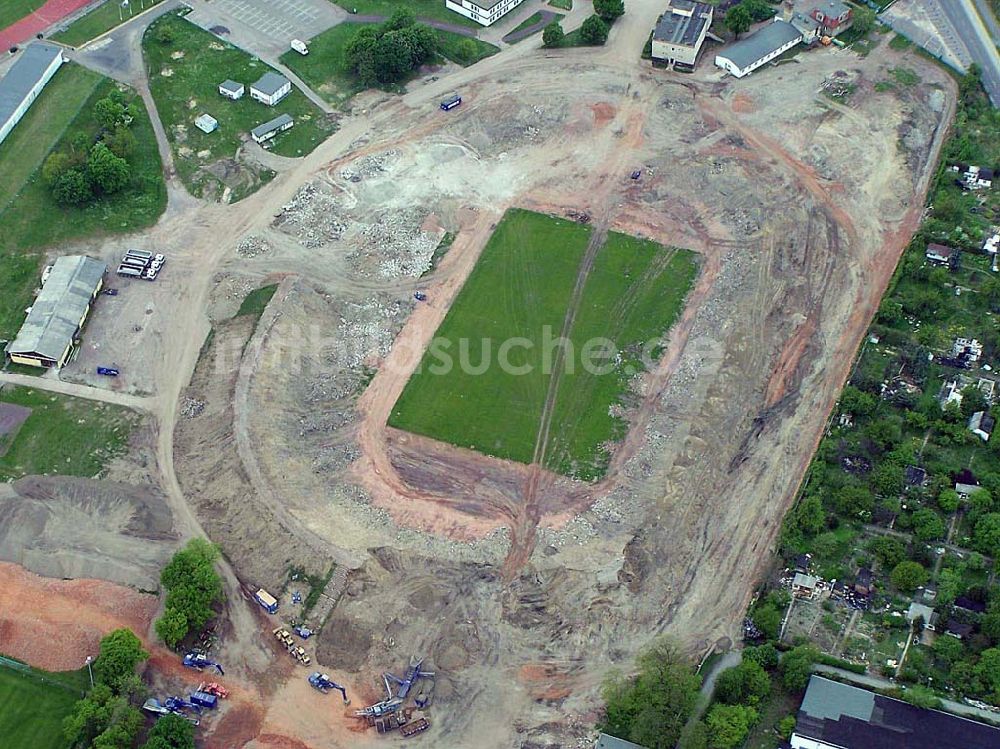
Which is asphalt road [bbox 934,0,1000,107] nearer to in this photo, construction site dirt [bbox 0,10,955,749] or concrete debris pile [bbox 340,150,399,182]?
construction site dirt [bbox 0,10,955,749]

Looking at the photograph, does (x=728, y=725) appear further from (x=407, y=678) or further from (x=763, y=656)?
(x=407, y=678)

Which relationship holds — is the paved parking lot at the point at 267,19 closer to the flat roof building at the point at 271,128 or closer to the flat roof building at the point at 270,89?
the flat roof building at the point at 270,89

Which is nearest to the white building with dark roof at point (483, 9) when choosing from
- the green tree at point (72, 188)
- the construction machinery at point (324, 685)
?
the green tree at point (72, 188)

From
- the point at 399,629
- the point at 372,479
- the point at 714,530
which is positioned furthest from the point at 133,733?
the point at 714,530

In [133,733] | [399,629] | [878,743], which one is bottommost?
[133,733]

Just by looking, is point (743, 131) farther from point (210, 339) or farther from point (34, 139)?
point (34, 139)
